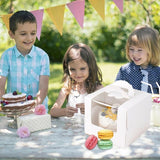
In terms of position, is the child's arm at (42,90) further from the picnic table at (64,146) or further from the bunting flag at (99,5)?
the bunting flag at (99,5)

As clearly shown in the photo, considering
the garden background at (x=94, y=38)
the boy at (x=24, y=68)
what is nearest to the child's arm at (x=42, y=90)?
the boy at (x=24, y=68)

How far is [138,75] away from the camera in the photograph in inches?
104

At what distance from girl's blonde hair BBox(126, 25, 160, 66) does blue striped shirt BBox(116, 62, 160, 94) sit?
0.07 meters

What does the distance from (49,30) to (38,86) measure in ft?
19.2

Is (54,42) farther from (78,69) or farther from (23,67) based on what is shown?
(78,69)

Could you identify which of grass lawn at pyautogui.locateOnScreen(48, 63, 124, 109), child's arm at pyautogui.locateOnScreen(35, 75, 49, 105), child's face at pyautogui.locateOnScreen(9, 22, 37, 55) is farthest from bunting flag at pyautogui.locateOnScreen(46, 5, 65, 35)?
grass lawn at pyautogui.locateOnScreen(48, 63, 124, 109)

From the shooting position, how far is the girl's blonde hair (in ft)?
8.18

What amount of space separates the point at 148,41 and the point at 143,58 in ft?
0.52

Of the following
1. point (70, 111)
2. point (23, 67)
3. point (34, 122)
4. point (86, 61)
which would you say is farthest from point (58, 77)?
point (34, 122)

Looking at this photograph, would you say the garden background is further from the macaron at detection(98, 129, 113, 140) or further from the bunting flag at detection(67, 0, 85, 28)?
the macaron at detection(98, 129, 113, 140)

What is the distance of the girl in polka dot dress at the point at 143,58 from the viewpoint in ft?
8.20

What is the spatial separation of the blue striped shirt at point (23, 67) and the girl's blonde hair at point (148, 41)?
2.65ft

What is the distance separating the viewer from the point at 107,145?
1644 millimetres

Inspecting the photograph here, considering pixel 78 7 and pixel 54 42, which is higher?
pixel 78 7
